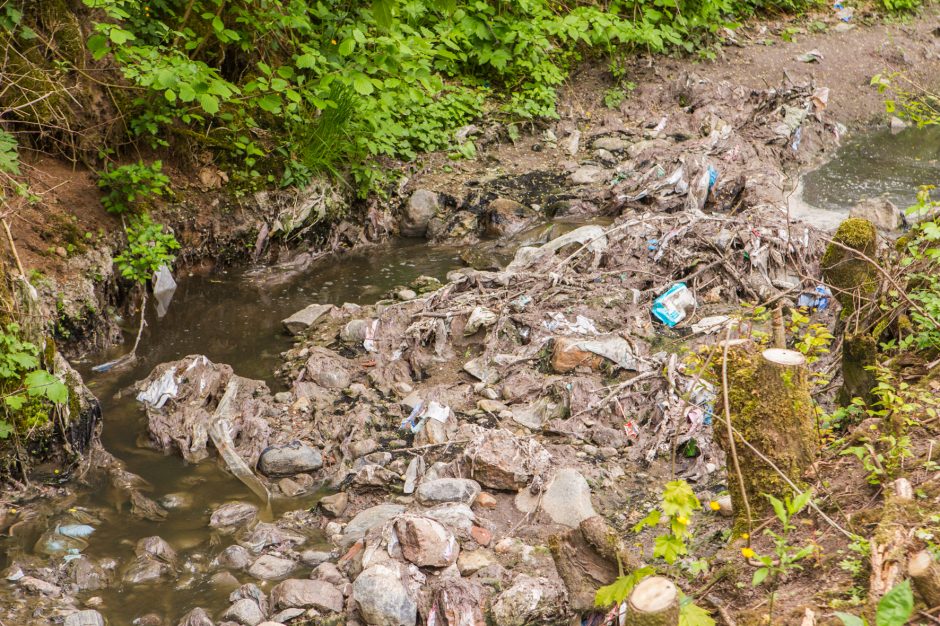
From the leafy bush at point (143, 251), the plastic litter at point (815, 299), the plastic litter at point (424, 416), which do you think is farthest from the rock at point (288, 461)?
the plastic litter at point (815, 299)

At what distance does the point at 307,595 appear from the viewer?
291 cm

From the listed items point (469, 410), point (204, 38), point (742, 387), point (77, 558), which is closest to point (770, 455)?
point (742, 387)

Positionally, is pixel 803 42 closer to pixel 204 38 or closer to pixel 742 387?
pixel 204 38

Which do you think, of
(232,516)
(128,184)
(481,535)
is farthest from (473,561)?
(128,184)

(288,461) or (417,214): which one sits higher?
(288,461)

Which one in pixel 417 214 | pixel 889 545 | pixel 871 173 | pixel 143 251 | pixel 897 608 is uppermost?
pixel 897 608

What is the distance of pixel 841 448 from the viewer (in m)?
2.88

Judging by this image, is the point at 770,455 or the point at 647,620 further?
the point at 770,455

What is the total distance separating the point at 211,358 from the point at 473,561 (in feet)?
8.65

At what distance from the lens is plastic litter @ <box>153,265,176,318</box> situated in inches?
210

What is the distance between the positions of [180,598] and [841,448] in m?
2.73

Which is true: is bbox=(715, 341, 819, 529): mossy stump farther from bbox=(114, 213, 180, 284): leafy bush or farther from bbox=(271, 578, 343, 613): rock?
bbox=(114, 213, 180, 284): leafy bush

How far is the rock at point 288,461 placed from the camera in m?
3.82

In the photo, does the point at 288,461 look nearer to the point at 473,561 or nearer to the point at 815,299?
the point at 473,561
